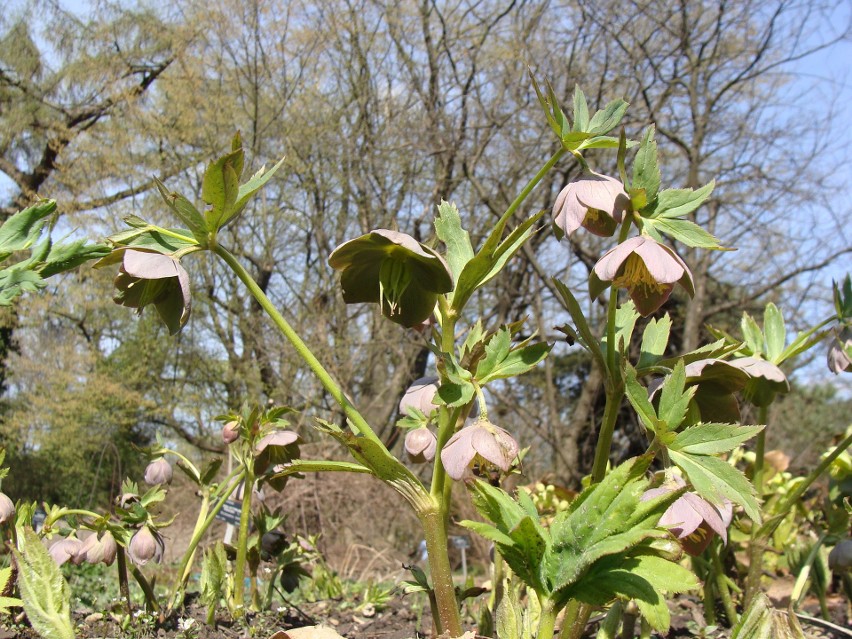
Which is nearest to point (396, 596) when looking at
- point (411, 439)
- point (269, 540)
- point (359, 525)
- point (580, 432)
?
point (269, 540)

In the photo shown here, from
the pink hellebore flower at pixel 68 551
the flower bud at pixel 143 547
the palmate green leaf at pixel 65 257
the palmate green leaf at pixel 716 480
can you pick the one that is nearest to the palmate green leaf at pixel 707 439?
the palmate green leaf at pixel 716 480

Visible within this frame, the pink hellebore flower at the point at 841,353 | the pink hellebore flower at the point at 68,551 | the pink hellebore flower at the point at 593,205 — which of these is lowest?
the pink hellebore flower at the point at 68,551

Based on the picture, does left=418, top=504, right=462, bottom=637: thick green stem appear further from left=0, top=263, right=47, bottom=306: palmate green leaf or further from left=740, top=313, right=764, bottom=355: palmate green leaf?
left=740, top=313, right=764, bottom=355: palmate green leaf

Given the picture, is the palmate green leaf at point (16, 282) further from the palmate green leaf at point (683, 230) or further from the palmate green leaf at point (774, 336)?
the palmate green leaf at point (774, 336)

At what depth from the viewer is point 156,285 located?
2.44 ft

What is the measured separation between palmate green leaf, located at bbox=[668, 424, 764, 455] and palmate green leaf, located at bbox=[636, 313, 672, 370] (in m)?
0.17

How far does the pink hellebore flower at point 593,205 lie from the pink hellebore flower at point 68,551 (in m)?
0.85

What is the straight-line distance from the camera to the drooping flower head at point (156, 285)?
2.23ft

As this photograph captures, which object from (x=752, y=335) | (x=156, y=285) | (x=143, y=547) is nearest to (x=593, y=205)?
(x=156, y=285)

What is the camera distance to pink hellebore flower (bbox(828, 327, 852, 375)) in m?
1.06

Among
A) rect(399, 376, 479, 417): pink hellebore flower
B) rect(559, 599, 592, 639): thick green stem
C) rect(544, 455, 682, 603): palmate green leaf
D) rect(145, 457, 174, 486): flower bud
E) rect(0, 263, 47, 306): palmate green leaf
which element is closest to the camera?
rect(544, 455, 682, 603): palmate green leaf

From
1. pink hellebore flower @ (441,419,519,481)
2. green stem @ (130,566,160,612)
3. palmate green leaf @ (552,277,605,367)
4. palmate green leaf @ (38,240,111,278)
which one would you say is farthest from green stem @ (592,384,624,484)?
green stem @ (130,566,160,612)

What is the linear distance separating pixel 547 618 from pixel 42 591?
561 mm

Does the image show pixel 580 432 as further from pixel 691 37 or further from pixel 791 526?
pixel 791 526
